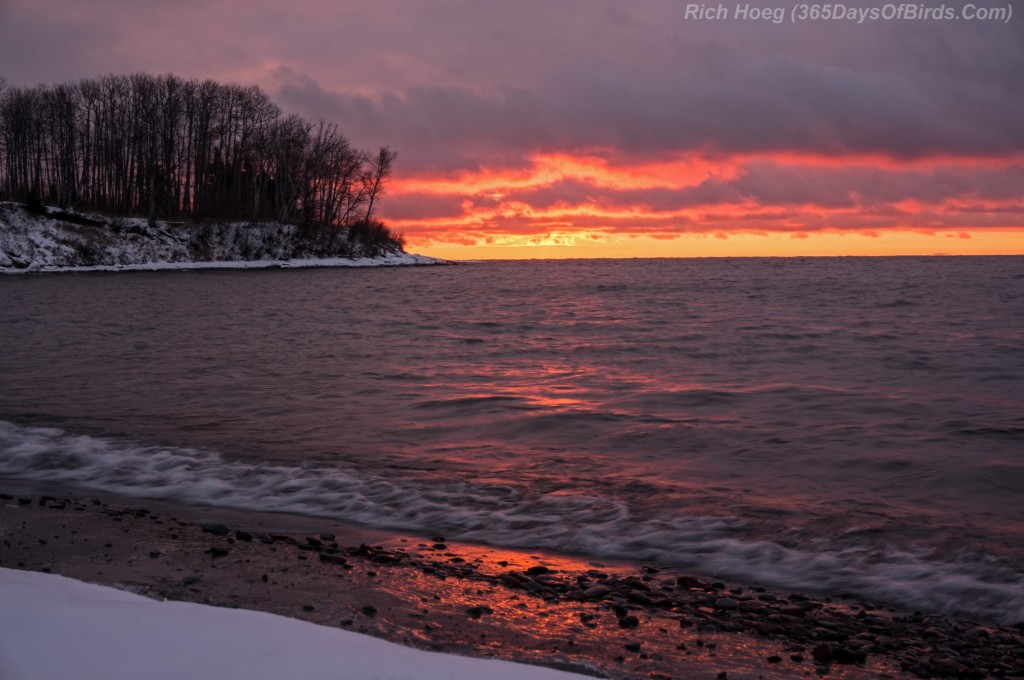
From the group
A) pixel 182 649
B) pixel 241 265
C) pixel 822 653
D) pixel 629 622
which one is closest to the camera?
pixel 182 649

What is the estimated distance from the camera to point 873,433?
32.3 ft

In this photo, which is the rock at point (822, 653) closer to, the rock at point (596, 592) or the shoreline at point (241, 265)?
the rock at point (596, 592)

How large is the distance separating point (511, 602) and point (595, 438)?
17.0 feet

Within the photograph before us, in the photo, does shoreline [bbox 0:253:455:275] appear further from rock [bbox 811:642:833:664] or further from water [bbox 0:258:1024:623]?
rock [bbox 811:642:833:664]

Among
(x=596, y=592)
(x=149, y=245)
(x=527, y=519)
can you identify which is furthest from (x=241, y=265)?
(x=596, y=592)

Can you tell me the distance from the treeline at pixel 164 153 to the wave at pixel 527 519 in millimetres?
75688

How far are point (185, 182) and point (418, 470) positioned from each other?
280 feet

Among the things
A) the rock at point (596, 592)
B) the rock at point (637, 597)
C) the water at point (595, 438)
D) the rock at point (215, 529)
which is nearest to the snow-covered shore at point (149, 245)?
the water at point (595, 438)

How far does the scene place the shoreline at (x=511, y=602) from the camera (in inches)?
155

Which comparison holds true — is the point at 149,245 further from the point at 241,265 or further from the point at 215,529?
the point at 215,529

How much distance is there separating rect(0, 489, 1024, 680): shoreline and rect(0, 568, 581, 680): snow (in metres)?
0.72

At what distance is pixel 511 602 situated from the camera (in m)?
4.59

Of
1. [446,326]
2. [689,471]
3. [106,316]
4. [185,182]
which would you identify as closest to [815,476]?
[689,471]

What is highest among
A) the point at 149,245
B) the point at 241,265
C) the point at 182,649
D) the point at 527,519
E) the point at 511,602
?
the point at 149,245
